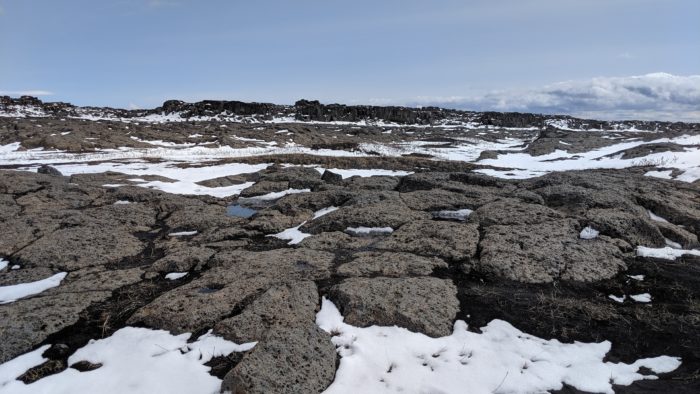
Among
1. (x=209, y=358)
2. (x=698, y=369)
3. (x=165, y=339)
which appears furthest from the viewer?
(x=165, y=339)

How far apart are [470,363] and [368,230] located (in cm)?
422

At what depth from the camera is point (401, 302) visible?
504 cm

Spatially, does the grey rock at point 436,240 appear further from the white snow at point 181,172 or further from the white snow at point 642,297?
the white snow at point 181,172

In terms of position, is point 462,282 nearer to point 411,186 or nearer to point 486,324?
point 486,324

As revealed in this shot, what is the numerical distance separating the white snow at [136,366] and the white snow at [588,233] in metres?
6.11

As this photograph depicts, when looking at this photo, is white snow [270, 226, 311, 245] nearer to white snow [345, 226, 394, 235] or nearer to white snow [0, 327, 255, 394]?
white snow [345, 226, 394, 235]

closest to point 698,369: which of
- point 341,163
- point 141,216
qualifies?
point 141,216

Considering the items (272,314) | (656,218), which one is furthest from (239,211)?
(656,218)

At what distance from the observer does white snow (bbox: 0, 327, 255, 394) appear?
382 centimetres

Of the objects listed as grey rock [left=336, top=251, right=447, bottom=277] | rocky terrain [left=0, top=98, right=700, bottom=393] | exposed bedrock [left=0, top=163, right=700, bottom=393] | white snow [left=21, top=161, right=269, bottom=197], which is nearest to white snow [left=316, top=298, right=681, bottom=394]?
rocky terrain [left=0, top=98, right=700, bottom=393]

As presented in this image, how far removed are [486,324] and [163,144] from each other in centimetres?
4052

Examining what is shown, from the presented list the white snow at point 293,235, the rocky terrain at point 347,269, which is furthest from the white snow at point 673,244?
the white snow at point 293,235

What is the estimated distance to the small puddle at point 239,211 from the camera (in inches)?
416

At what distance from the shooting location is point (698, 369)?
12.6ft
